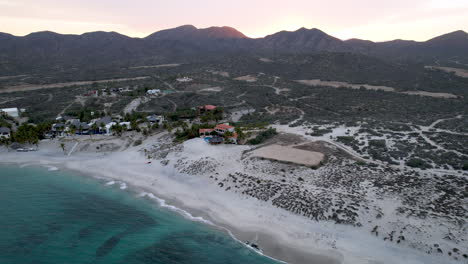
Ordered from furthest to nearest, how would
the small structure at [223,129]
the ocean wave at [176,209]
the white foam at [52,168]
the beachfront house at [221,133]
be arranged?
the small structure at [223,129] → the beachfront house at [221,133] → the white foam at [52,168] → the ocean wave at [176,209]

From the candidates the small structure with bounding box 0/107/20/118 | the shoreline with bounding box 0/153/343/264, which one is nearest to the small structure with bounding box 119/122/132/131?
the shoreline with bounding box 0/153/343/264

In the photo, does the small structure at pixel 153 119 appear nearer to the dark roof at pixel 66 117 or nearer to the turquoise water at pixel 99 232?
the dark roof at pixel 66 117

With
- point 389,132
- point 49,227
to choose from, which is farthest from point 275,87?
point 49,227

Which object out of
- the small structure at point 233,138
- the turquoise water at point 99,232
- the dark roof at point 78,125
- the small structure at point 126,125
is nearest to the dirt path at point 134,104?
the small structure at point 126,125

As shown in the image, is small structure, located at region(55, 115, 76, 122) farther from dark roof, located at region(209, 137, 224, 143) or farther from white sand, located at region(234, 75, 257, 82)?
white sand, located at region(234, 75, 257, 82)

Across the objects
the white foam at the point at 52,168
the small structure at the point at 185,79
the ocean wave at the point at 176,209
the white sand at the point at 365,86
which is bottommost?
the white foam at the point at 52,168

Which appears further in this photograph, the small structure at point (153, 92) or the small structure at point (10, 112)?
the small structure at point (153, 92)

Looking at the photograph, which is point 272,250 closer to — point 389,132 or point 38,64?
point 389,132
